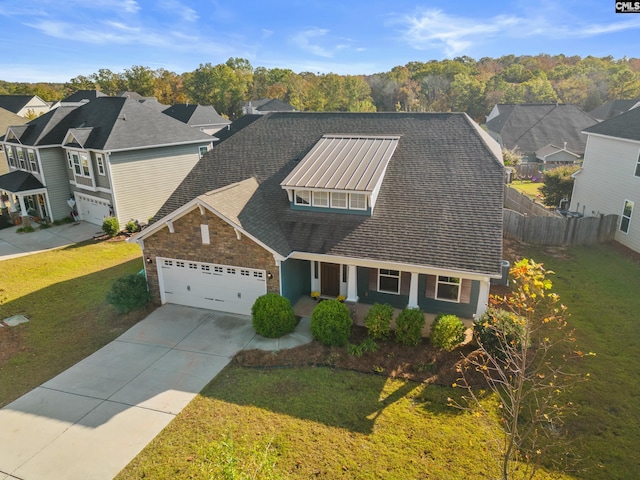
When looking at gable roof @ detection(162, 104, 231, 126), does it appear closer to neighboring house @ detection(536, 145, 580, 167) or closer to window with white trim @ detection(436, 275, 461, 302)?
neighboring house @ detection(536, 145, 580, 167)

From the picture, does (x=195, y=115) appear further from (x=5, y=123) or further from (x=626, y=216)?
(x=626, y=216)

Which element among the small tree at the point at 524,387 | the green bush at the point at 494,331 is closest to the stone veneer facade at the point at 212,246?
the green bush at the point at 494,331

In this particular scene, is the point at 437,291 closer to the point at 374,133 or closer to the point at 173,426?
the point at 374,133

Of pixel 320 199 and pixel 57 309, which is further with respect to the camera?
pixel 57 309

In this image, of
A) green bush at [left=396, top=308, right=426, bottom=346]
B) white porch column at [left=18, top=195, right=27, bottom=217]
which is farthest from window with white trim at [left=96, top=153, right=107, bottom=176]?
green bush at [left=396, top=308, right=426, bottom=346]

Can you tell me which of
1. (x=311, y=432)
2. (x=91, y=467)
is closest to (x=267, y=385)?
(x=311, y=432)

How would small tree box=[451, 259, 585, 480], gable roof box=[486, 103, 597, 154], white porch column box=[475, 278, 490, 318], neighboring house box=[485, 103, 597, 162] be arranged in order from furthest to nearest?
gable roof box=[486, 103, 597, 154], neighboring house box=[485, 103, 597, 162], white porch column box=[475, 278, 490, 318], small tree box=[451, 259, 585, 480]

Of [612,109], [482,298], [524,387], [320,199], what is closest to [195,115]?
[320,199]
